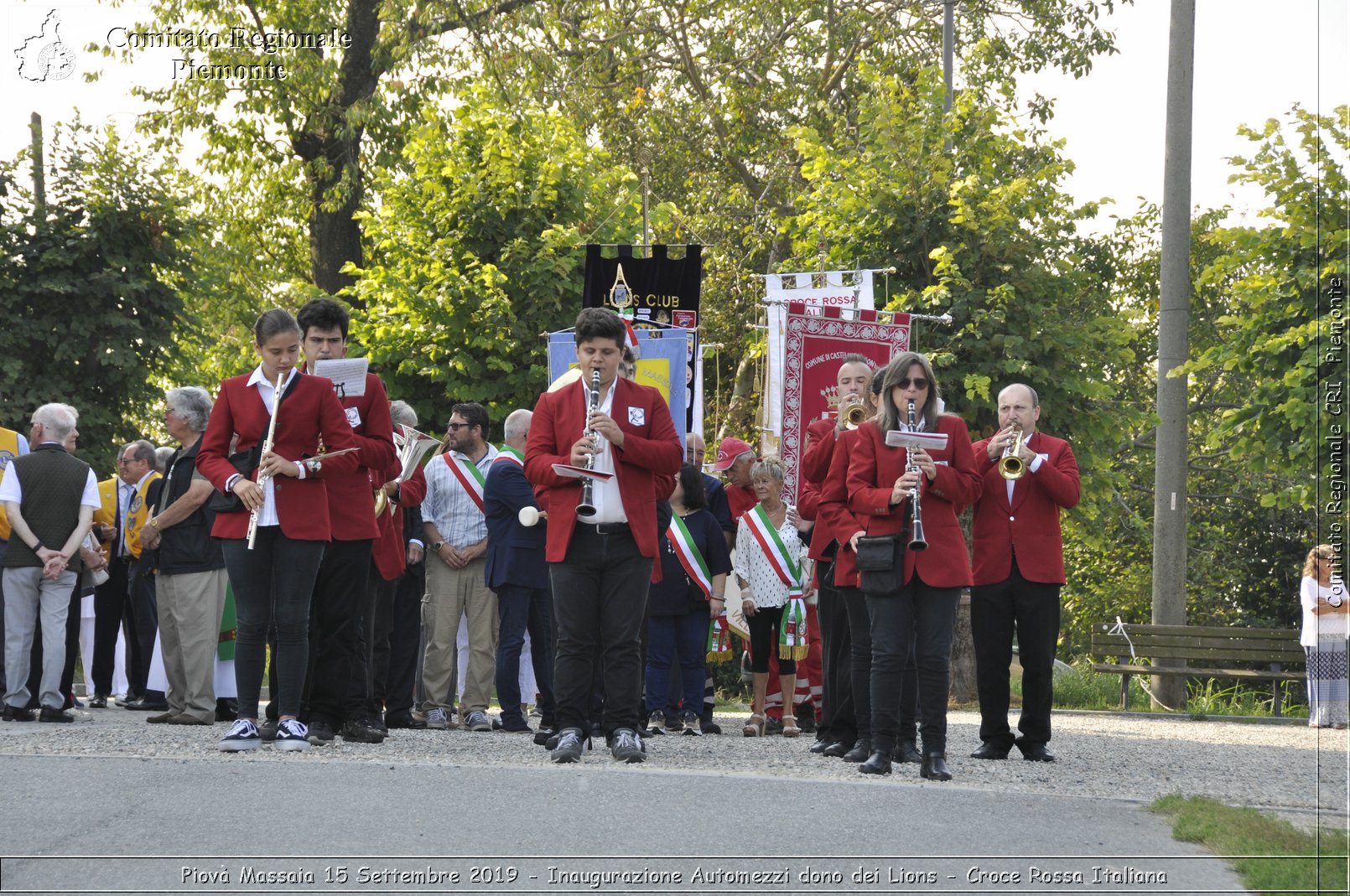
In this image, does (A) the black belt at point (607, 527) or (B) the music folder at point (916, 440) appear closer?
(B) the music folder at point (916, 440)

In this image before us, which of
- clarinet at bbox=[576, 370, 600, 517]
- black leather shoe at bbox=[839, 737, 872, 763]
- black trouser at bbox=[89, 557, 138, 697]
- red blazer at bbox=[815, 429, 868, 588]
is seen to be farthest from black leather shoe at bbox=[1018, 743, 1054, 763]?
black trouser at bbox=[89, 557, 138, 697]

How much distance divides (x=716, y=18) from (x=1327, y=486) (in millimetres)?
23921

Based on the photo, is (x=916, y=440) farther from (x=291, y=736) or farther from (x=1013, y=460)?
(x=291, y=736)

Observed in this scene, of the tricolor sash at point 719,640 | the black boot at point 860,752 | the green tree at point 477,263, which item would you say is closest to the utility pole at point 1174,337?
the tricolor sash at point 719,640

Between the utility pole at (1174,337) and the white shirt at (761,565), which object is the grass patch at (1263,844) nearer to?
the white shirt at (761,565)

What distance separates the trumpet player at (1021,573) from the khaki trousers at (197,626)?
14.6 ft

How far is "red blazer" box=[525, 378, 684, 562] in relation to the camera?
25.5 feet

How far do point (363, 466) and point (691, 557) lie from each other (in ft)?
10.6

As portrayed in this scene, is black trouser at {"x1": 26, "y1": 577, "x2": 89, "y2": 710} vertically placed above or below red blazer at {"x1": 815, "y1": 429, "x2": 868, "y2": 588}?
below

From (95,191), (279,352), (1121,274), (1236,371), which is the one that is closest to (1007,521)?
(279,352)

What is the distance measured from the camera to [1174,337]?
17.0 metres

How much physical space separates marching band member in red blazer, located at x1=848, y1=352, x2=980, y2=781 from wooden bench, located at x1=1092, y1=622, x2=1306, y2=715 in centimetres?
974

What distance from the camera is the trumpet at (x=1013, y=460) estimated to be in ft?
28.0

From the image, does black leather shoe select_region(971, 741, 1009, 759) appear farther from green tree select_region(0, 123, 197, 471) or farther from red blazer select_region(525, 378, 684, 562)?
green tree select_region(0, 123, 197, 471)
